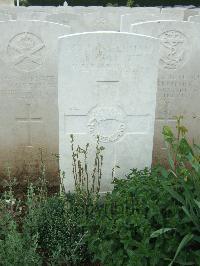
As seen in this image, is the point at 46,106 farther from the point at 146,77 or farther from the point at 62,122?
the point at 146,77

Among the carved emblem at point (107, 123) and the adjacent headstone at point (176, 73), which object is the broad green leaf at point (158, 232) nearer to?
the carved emblem at point (107, 123)

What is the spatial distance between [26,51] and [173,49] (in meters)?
1.44

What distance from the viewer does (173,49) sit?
4156mm

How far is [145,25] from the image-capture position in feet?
13.2

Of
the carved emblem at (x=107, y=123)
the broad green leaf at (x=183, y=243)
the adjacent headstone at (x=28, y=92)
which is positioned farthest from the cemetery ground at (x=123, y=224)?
the adjacent headstone at (x=28, y=92)

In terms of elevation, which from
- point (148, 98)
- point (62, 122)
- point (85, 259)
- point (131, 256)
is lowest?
point (85, 259)

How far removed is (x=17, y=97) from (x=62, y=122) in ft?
3.41

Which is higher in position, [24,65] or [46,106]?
[24,65]

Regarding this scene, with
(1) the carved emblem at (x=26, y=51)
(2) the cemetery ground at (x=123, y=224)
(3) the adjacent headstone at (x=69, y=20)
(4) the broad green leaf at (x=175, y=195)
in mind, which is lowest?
(2) the cemetery ground at (x=123, y=224)

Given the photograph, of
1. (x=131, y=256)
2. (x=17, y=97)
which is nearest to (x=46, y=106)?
(x=17, y=97)

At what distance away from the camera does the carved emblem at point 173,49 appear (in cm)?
414

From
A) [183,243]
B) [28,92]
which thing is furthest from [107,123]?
[183,243]

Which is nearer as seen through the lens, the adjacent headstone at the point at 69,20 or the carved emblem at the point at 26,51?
the carved emblem at the point at 26,51

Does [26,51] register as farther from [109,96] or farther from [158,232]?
[158,232]
